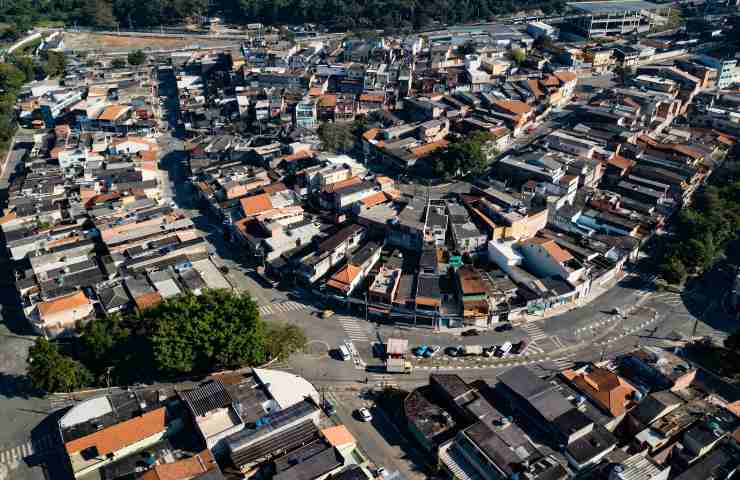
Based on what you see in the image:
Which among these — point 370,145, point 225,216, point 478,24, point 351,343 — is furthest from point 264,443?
point 478,24

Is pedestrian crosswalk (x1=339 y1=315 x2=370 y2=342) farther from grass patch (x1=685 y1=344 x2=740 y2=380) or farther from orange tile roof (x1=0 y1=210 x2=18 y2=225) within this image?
orange tile roof (x1=0 y1=210 x2=18 y2=225)

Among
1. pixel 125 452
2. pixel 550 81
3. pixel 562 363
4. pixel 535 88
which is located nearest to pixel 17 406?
pixel 125 452

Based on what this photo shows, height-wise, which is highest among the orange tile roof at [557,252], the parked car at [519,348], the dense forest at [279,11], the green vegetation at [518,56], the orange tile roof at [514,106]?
the dense forest at [279,11]

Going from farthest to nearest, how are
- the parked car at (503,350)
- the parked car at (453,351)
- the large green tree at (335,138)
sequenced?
the large green tree at (335,138) → the parked car at (503,350) → the parked car at (453,351)

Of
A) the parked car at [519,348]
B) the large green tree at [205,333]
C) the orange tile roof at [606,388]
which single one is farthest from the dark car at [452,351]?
the large green tree at [205,333]

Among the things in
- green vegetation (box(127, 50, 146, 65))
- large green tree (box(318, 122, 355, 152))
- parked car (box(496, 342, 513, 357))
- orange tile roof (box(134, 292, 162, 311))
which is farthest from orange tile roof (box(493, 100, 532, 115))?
green vegetation (box(127, 50, 146, 65))

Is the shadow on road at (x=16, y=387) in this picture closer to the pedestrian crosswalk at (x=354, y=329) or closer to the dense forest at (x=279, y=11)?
the pedestrian crosswalk at (x=354, y=329)
